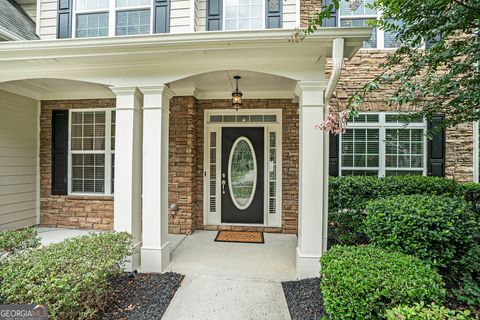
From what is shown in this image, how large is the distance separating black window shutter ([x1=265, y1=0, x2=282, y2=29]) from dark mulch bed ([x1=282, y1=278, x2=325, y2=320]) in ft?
13.8

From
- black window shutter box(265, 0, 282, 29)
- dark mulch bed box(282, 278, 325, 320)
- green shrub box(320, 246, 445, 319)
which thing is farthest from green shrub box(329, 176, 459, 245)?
black window shutter box(265, 0, 282, 29)

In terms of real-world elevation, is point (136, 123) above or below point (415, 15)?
below

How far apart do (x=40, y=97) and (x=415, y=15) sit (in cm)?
632

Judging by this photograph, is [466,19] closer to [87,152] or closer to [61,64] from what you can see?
Answer: [61,64]

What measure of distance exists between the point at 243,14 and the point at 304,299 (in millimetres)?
4711

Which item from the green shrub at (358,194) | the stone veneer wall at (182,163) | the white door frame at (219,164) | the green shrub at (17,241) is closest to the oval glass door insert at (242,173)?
the white door frame at (219,164)

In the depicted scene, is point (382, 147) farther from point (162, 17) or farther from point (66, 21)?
point (66, 21)

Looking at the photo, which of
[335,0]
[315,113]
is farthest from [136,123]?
[335,0]

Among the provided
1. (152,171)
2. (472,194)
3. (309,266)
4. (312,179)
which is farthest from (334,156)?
(152,171)

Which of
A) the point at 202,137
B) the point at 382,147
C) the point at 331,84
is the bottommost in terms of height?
the point at 382,147

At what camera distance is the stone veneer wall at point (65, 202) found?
477cm

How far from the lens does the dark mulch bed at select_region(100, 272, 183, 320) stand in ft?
7.55

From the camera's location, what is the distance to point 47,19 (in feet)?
15.7

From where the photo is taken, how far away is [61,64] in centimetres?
319
